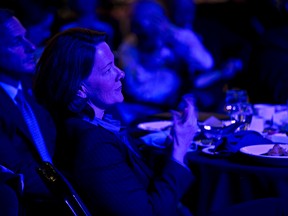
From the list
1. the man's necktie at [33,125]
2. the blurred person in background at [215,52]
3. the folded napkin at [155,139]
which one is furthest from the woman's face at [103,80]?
the blurred person in background at [215,52]

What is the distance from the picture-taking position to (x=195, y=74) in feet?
16.8

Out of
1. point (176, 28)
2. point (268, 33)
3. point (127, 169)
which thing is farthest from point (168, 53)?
point (127, 169)

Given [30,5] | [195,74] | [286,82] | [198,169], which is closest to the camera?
[198,169]

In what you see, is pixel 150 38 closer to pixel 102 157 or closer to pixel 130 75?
pixel 130 75

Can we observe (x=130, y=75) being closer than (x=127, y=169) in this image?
No

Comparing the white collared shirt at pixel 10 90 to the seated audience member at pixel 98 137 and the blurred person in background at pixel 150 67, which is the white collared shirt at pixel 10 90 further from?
the blurred person in background at pixel 150 67

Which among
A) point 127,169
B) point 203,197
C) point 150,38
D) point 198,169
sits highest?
point 150,38

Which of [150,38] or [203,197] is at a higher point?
[150,38]

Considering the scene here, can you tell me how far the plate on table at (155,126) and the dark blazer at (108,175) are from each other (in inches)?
39.0

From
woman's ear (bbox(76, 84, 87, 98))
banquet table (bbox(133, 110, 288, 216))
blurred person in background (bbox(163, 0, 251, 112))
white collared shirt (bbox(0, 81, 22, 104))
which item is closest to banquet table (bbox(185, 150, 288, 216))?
banquet table (bbox(133, 110, 288, 216))

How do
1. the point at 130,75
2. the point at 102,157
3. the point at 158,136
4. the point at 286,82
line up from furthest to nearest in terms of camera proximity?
1. the point at 130,75
2. the point at 286,82
3. the point at 158,136
4. the point at 102,157

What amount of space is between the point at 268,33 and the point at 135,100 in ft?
4.59

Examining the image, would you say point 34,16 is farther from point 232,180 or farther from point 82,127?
point 82,127

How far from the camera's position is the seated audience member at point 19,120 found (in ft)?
6.82
